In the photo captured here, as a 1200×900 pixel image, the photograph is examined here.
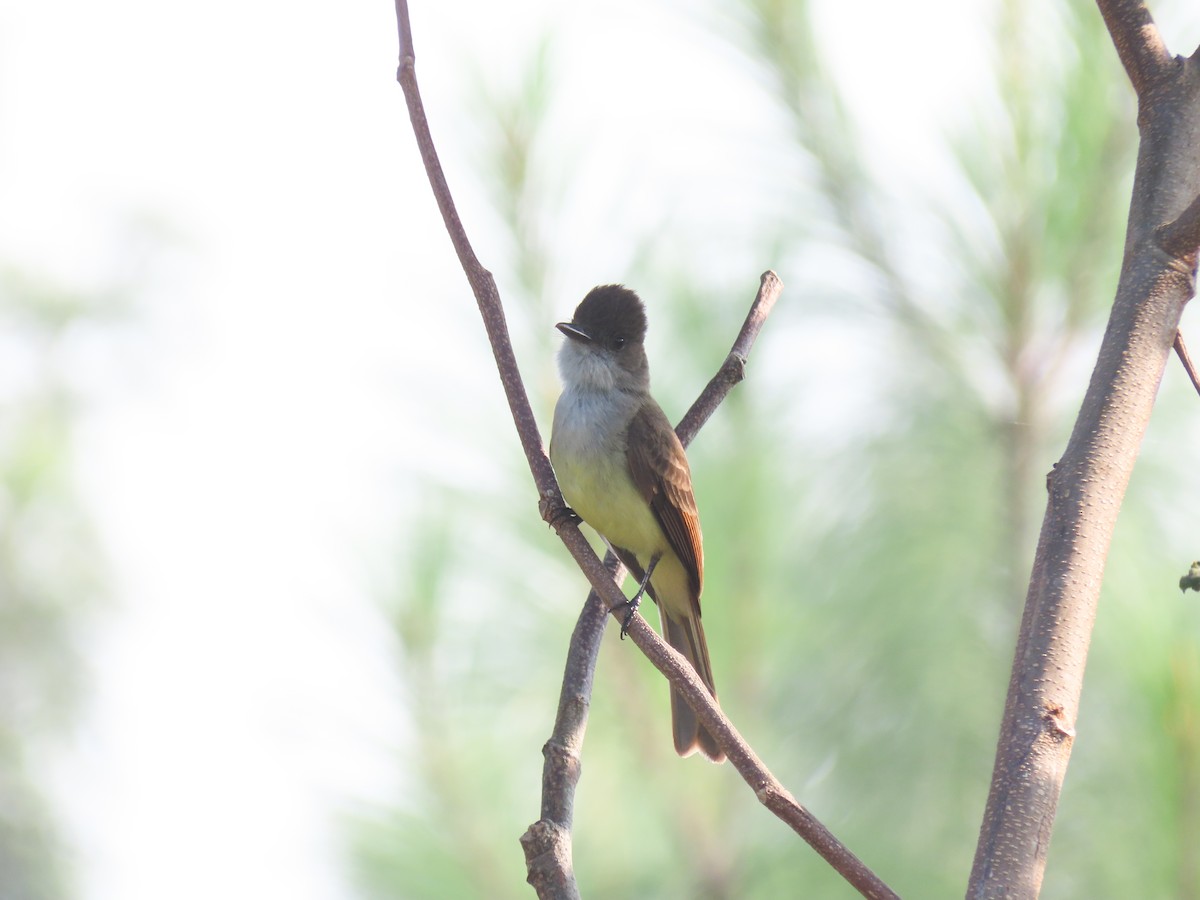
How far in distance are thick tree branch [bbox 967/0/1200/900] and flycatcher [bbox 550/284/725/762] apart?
1.21 m

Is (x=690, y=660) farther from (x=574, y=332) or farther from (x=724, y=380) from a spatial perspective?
(x=724, y=380)

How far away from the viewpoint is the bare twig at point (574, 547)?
3.34ft

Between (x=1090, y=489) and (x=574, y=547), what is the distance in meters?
0.50

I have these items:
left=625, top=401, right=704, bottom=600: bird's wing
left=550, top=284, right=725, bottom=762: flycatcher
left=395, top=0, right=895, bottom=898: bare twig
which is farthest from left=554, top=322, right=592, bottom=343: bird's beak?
left=395, top=0, right=895, bottom=898: bare twig

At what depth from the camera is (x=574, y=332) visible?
2441 mm

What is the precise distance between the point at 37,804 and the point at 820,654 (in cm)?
437

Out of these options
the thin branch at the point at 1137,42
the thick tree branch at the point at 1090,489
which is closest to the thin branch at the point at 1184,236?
the thick tree branch at the point at 1090,489

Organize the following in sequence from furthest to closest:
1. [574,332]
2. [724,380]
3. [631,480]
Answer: [574,332] → [631,480] → [724,380]

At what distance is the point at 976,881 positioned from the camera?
939 millimetres

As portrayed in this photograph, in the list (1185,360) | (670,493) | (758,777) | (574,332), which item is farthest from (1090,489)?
(574,332)

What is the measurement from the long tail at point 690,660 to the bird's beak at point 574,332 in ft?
1.66

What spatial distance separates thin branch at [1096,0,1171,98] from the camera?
3.88ft

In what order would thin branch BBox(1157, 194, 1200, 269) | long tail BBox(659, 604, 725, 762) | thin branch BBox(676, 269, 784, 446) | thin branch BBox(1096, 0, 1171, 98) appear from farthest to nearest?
long tail BBox(659, 604, 725, 762)
thin branch BBox(676, 269, 784, 446)
thin branch BBox(1096, 0, 1171, 98)
thin branch BBox(1157, 194, 1200, 269)

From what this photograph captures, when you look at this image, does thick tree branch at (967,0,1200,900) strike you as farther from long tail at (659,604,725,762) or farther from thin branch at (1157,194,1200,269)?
long tail at (659,604,725,762)
